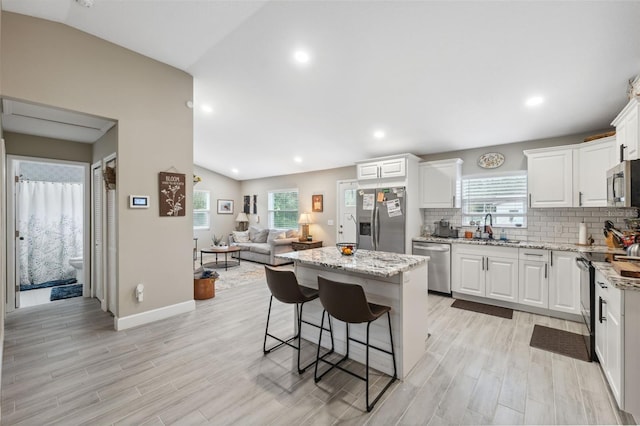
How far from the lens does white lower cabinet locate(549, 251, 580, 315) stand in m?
3.38

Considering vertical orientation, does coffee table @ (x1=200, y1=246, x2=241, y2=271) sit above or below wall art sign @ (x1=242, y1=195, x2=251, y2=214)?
below

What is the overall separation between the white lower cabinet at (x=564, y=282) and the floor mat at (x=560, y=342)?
46 cm

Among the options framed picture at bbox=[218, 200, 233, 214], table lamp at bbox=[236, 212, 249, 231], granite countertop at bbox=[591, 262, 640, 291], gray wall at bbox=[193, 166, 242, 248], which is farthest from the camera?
table lamp at bbox=[236, 212, 249, 231]

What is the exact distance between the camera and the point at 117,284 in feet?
10.3

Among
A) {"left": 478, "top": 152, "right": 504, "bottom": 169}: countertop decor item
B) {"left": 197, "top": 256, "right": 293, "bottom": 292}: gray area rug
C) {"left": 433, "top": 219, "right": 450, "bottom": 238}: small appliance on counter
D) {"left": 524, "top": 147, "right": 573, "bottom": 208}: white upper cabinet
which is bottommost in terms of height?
{"left": 197, "top": 256, "right": 293, "bottom": 292}: gray area rug

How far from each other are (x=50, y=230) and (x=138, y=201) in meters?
3.61

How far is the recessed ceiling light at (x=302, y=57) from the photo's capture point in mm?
3074

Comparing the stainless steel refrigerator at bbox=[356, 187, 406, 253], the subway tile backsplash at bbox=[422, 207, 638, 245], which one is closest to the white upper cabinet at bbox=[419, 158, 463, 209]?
the stainless steel refrigerator at bbox=[356, 187, 406, 253]

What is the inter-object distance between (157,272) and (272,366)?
2.00 meters

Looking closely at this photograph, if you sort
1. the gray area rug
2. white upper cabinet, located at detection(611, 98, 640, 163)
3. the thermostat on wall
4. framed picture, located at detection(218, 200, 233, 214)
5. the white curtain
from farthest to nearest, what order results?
1. framed picture, located at detection(218, 200, 233, 214)
2. the gray area rug
3. the white curtain
4. the thermostat on wall
5. white upper cabinet, located at detection(611, 98, 640, 163)

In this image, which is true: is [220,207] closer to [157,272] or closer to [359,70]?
[157,272]

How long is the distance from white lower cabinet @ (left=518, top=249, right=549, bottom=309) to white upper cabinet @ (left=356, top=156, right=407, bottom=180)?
2.12 m

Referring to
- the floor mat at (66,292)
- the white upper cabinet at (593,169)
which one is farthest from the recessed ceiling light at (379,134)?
the floor mat at (66,292)

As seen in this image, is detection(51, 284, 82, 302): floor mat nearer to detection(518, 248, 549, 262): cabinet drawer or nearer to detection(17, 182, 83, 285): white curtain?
detection(17, 182, 83, 285): white curtain
